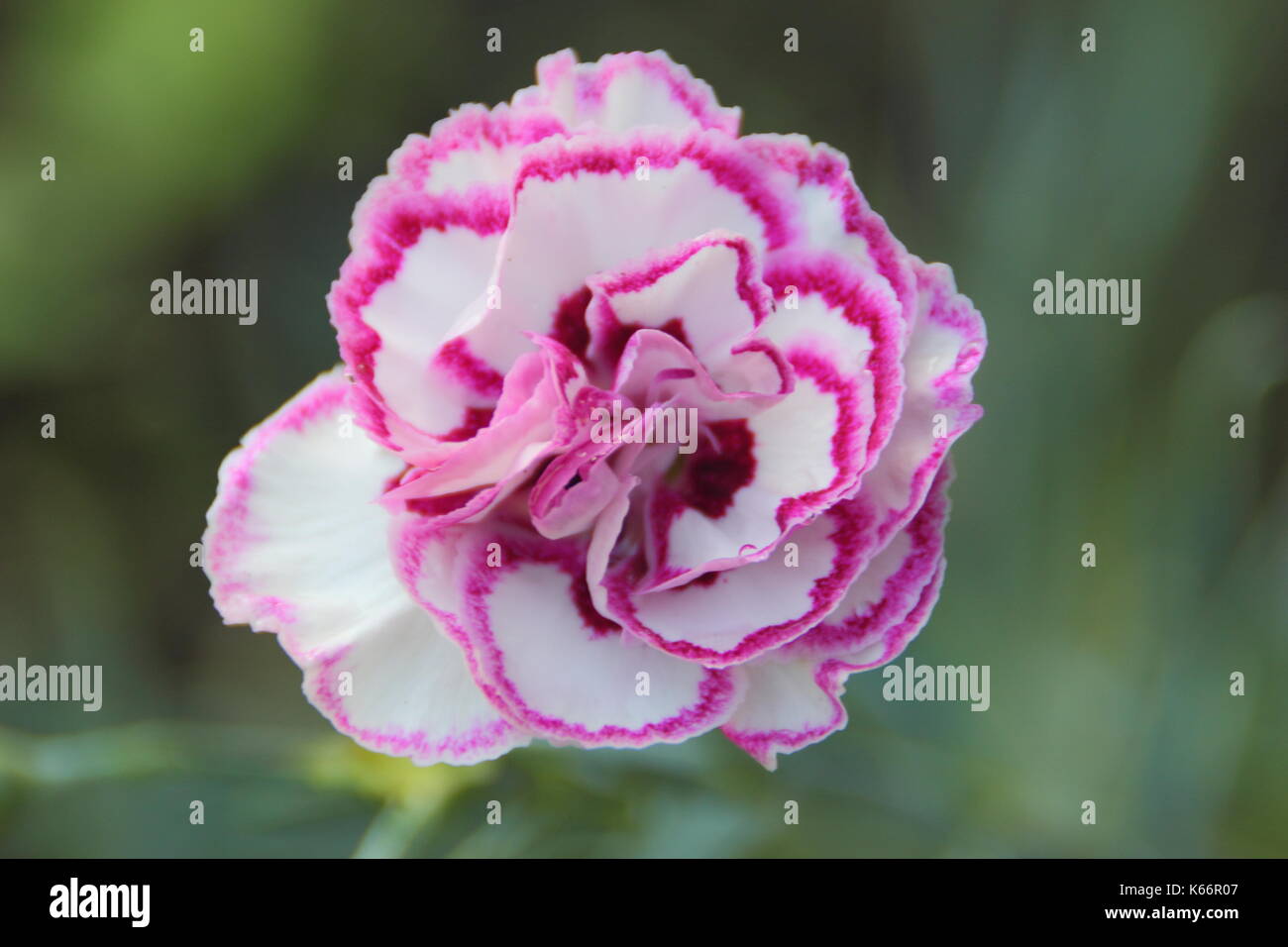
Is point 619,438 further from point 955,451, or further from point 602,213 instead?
point 955,451

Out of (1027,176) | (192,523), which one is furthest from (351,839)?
(1027,176)

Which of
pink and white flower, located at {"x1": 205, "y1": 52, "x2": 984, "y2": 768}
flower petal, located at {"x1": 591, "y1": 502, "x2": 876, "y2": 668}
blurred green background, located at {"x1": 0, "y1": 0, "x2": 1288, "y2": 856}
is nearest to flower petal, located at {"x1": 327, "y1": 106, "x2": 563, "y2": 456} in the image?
pink and white flower, located at {"x1": 205, "y1": 52, "x2": 984, "y2": 768}

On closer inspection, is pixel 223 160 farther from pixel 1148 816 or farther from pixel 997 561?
pixel 1148 816

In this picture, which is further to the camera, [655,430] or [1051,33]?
[1051,33]

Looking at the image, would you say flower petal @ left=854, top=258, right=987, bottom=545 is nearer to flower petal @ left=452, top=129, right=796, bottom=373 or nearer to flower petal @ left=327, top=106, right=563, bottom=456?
flower petal @ left=452, top=129, right=796, bottom=373

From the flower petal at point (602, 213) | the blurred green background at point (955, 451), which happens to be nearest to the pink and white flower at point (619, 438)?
the flower petal at point (602, 213)

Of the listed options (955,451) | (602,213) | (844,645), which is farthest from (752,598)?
(955,451)
